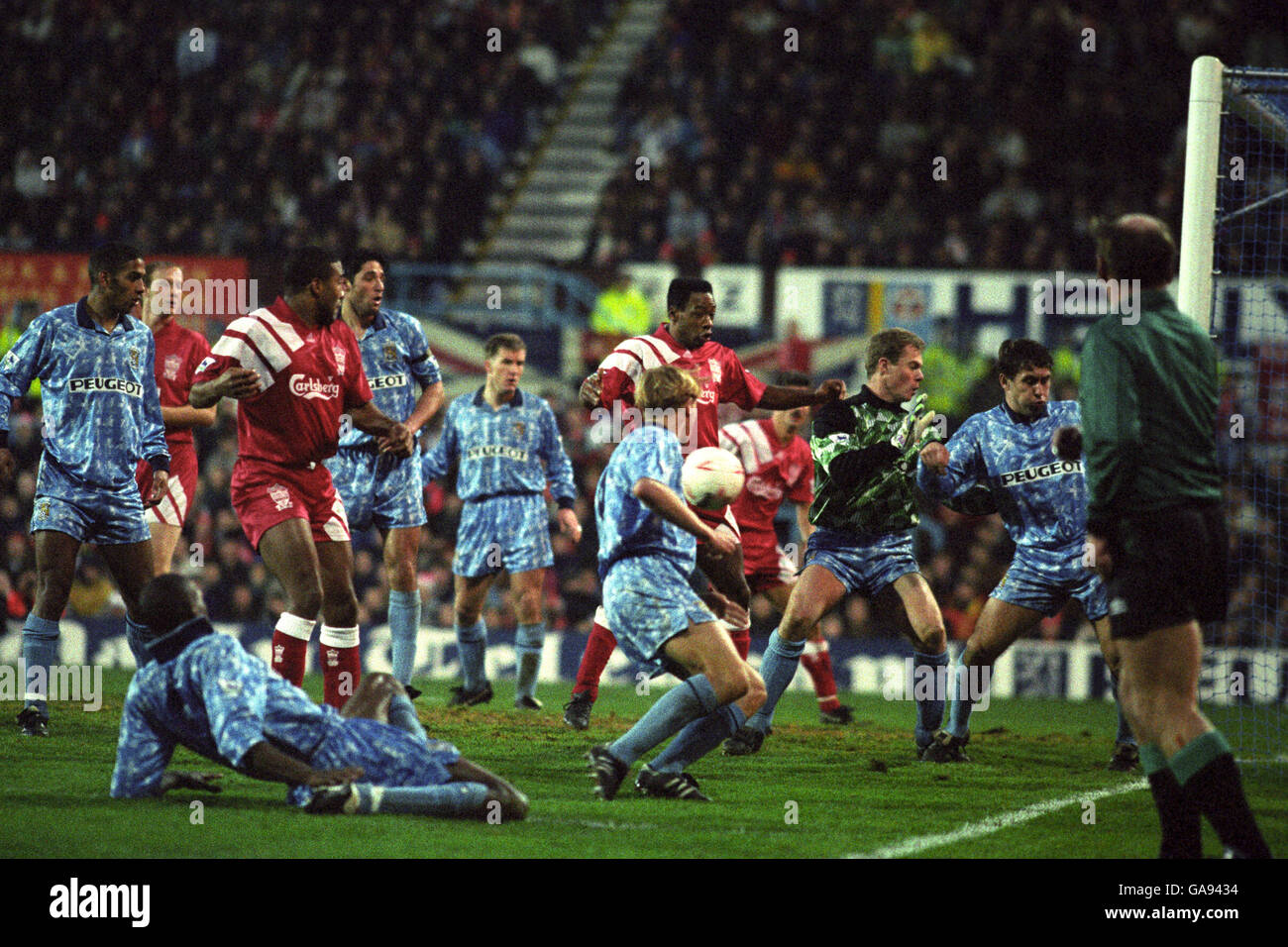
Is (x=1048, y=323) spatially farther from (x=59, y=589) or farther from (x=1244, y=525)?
(x=59, y=589)

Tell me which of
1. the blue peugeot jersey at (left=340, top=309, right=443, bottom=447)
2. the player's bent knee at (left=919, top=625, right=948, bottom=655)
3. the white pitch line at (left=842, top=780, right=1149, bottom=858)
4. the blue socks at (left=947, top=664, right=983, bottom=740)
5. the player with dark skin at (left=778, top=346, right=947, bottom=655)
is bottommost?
the white pitch line at (left=842, top=780, right=1149, bottom=858)

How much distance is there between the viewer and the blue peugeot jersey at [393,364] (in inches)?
385

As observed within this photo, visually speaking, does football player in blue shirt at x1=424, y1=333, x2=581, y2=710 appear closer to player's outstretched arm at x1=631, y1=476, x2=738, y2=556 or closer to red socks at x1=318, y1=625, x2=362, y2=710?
red socks at x1=318, y1=625, x2=362, y2=710

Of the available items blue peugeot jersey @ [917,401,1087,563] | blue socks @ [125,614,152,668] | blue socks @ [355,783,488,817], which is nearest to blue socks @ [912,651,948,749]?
blue peugeot jersey @ [917,401,1087,563]

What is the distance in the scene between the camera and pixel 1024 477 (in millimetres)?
8555

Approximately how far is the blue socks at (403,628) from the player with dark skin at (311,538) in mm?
1640

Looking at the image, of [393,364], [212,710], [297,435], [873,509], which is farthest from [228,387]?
[873,509]

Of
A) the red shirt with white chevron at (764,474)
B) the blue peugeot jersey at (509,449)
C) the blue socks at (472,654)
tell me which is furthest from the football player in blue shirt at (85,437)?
the red shirt with white chevron at (764,474)

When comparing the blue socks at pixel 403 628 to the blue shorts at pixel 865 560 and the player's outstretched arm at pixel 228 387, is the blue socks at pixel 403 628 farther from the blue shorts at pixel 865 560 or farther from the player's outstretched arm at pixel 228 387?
the blue shorts at pixel 865 560

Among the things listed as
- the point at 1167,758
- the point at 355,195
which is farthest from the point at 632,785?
the point at 355,195

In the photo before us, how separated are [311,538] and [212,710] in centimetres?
201

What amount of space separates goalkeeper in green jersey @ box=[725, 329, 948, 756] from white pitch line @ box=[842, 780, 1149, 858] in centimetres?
116

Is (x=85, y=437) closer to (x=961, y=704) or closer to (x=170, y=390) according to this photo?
(x=170, y=390)

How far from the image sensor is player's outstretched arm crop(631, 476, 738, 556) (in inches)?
249
